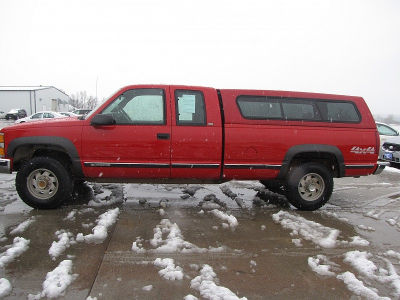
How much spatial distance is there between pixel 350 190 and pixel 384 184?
1.28 m

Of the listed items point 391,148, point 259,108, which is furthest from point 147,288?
point 391,148

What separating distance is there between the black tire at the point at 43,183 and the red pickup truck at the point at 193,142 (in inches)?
0.6

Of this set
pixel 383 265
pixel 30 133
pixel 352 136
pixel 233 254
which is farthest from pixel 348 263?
pixel 30 133

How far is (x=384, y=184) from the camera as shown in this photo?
24.3ft

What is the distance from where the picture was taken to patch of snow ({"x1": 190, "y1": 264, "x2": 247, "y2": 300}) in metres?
2.55

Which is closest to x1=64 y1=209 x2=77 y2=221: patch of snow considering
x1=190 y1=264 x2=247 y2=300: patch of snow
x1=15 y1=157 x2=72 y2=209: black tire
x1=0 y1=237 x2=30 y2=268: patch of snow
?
x1=15 y1=157 x2=72 y2=209: black tire

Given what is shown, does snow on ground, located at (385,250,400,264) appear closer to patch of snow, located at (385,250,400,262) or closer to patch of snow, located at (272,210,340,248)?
patch of snow, located at (385,250,400,262)

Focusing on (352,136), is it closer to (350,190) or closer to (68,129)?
(350,190)

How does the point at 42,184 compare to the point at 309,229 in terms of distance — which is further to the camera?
the point at 42,184

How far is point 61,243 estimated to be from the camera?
3410mm

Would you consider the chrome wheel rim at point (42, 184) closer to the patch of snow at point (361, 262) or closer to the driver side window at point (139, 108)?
the driver side window at point (139, 108)

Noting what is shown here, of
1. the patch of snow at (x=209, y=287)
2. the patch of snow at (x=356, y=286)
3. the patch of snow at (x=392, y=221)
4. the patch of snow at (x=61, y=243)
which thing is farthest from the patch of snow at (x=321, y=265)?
the patch of snow at (x=61, y=243)

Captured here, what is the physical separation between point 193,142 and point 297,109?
1.72 meters

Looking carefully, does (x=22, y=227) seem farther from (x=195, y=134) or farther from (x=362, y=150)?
(x=362, y=150)
